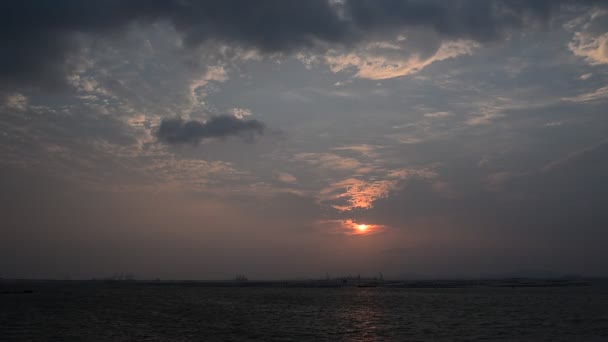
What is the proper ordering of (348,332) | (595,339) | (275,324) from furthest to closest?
(275,324), (348,332), (595,339)

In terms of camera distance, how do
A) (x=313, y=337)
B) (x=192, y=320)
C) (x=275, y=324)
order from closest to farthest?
(x=313, y=337) → (x=275, y=324) → (x=192, y=320)

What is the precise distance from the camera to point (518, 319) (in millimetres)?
68188

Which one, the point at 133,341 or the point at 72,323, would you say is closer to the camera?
the point at 133,341

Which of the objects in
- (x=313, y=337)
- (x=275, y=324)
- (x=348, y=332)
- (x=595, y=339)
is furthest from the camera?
(x=275, y=324)

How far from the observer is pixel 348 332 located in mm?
56625

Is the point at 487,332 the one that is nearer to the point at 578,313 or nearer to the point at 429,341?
the point at 429,341

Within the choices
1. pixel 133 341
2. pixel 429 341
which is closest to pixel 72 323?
pixel 133 341

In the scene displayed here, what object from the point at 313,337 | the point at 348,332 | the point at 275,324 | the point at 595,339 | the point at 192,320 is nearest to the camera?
the point at 595,339

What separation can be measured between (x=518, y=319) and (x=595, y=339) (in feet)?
68.3

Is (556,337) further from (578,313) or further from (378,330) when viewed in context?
(578,313)

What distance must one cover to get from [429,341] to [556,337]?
47.0ft

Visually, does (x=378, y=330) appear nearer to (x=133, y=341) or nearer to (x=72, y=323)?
(x=133, y=341)

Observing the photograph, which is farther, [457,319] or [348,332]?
[457,319]

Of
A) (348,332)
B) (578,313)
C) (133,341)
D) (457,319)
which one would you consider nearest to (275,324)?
(348,332)
